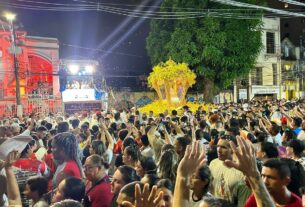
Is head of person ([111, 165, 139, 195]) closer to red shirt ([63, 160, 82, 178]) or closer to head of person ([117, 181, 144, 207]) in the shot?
head of person ([117, 181, 144, 207])

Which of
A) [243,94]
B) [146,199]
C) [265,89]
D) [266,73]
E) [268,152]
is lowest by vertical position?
[268,152]

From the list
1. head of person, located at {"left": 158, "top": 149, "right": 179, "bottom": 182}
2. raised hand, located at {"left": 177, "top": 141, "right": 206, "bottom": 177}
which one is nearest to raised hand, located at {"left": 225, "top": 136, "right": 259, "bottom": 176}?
raised hand, located at {"left": 177, "top": 141, "right": 206, "bottom": 177}

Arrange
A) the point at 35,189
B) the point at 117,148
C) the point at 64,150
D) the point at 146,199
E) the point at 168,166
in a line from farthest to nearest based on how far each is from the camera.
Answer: the point at 117,148 < the point at 64,150 < the point at 168,166 < the point at 35,189 < the point at 146,199

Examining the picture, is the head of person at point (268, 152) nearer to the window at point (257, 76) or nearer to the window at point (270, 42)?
the window at point (257, 76)

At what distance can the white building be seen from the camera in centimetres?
4125

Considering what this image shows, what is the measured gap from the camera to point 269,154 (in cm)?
534

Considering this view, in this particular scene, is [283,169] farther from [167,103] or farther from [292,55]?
[292,55]

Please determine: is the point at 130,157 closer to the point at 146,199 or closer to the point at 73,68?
the point at 146,199

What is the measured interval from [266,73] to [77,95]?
76.4 ft

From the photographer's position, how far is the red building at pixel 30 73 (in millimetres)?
27859

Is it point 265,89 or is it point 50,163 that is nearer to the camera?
point 50,163

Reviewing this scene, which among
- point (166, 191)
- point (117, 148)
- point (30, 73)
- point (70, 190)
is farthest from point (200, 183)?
point (30, 73)

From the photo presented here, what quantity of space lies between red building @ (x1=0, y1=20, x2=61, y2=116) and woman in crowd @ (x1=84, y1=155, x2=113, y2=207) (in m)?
22.2

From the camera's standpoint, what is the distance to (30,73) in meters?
27.0
